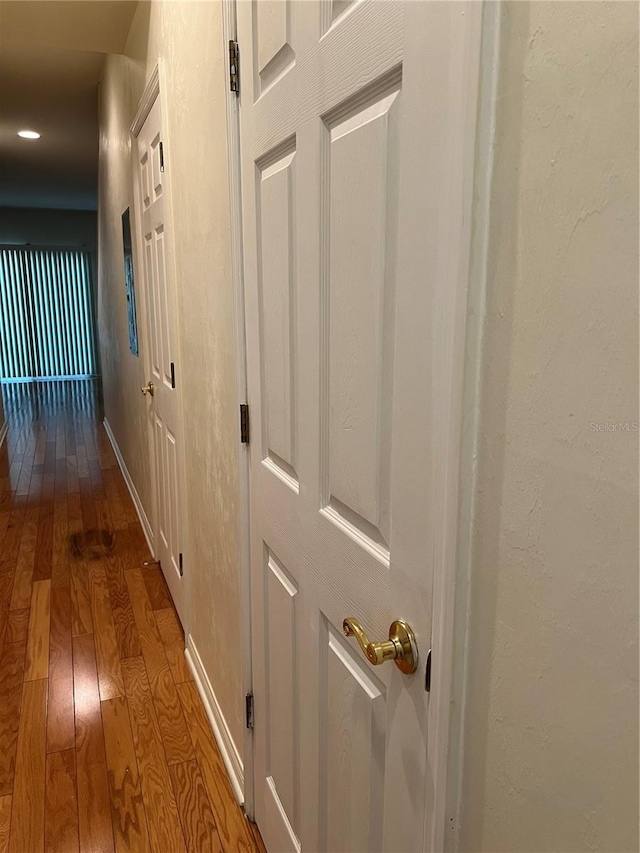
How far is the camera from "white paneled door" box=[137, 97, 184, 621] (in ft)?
7.64

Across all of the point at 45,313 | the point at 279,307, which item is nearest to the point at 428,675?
the point at 279,307

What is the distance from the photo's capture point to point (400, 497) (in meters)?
0.80

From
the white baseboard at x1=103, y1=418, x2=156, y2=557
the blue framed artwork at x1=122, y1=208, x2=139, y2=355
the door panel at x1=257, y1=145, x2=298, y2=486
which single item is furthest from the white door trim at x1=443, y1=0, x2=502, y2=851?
the blue framed artwork at x1=122, y1=208, x2=139, y2=355

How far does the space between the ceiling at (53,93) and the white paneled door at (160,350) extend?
48 centimetres

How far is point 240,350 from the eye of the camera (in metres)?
1.43

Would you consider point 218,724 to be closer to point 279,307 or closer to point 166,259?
point 279,307

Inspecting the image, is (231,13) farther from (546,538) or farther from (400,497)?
(546,538)

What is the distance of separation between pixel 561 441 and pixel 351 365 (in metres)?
0.41

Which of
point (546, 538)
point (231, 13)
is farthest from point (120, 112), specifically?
point (546, 538)

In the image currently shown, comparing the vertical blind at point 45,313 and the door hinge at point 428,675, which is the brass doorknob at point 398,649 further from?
the vertical blind at point 45,313

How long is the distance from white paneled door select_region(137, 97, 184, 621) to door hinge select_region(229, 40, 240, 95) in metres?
0.92

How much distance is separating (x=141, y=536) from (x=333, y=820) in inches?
106

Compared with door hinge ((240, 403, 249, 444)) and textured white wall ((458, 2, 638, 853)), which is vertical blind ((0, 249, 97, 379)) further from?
textured white wall ((458, 2, 638, 853))

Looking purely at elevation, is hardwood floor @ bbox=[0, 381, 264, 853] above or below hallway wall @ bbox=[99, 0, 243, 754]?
below
